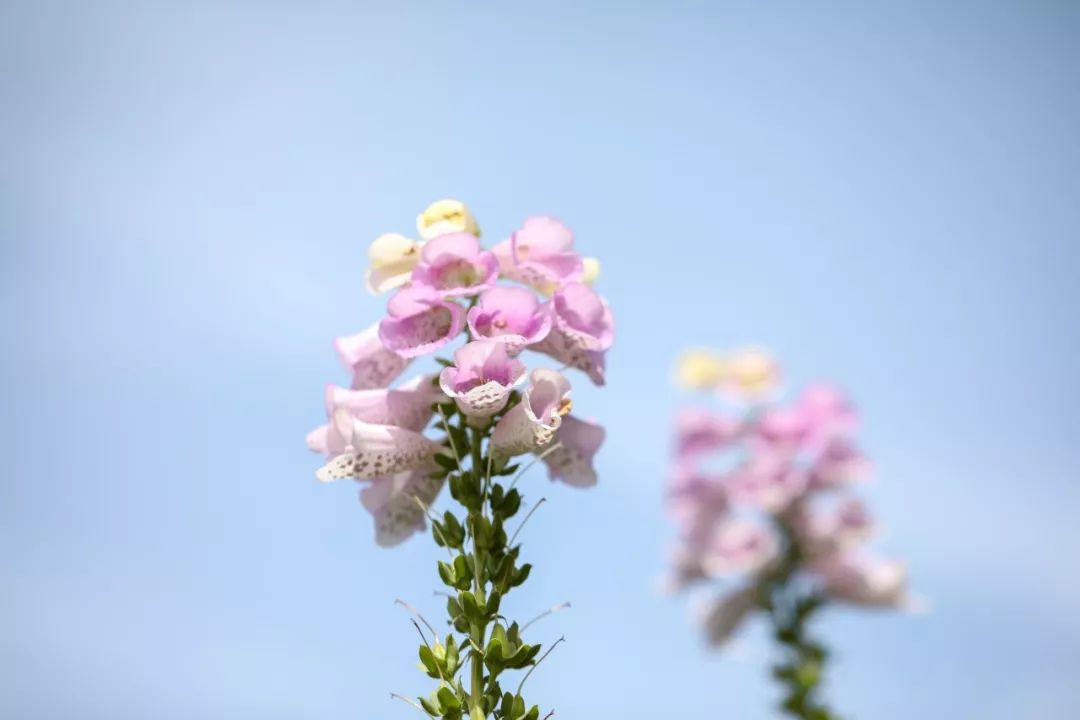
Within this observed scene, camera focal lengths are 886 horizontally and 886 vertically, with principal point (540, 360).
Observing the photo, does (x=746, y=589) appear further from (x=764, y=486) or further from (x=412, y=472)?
(x=412, y=472)

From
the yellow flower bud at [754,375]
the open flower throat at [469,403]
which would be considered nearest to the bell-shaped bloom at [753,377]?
the yellow flower bud at [754,375]

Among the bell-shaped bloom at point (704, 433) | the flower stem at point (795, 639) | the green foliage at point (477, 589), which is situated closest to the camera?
the green foliage at point (477, 589)

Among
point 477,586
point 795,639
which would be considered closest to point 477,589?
point 477,586

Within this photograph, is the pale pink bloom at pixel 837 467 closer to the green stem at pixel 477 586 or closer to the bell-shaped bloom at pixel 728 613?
the bell-shaped bloom at pixel 728 613

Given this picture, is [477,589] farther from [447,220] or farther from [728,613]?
[728,613]

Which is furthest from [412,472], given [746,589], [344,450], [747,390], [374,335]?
[747,390]
